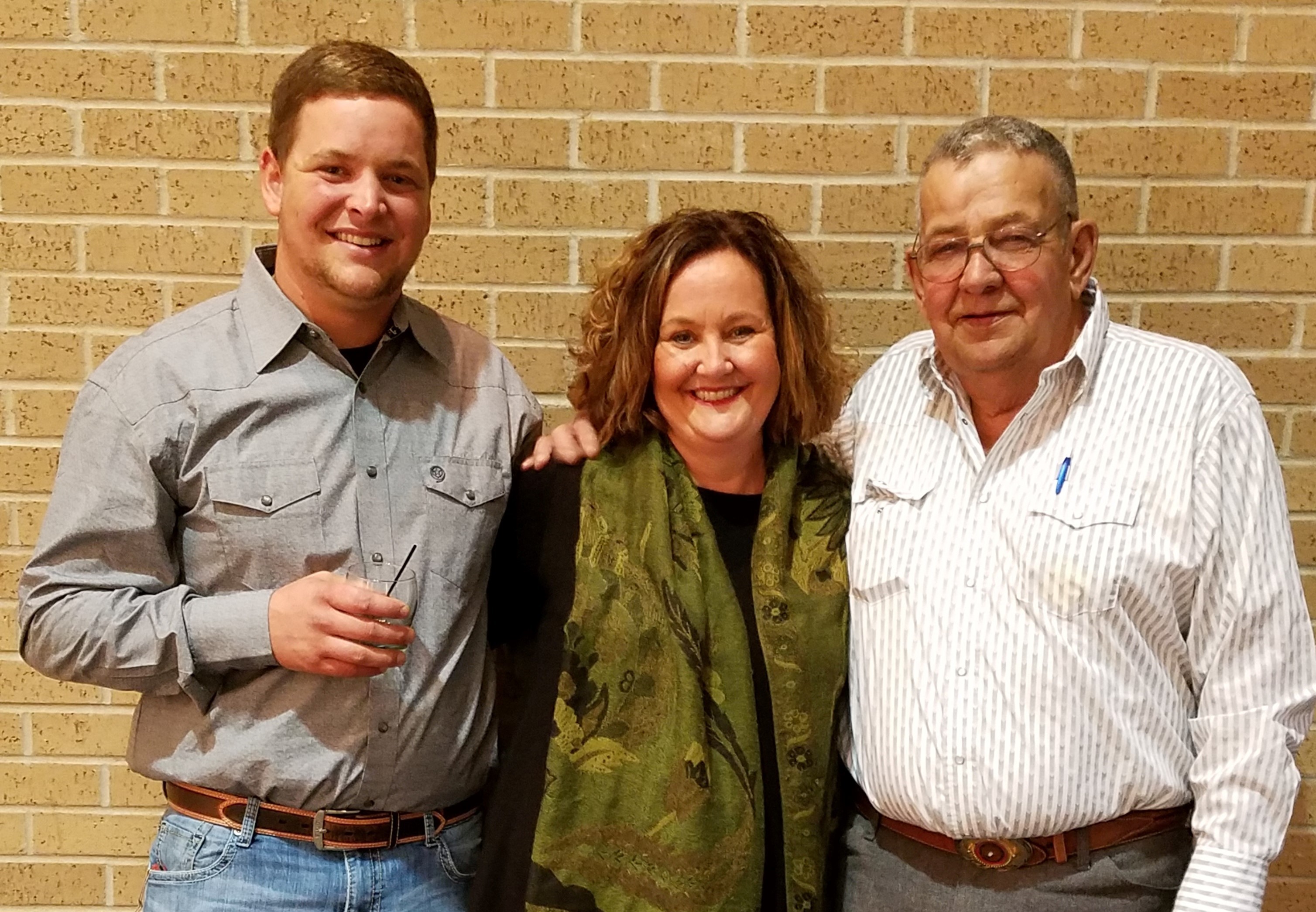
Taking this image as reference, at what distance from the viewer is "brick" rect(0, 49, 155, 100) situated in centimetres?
220

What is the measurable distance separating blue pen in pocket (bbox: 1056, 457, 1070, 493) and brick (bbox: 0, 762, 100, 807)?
2.09 metres

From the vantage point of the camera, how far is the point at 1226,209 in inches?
89.7

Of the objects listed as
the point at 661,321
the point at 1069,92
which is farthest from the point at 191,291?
the point at 1069,92

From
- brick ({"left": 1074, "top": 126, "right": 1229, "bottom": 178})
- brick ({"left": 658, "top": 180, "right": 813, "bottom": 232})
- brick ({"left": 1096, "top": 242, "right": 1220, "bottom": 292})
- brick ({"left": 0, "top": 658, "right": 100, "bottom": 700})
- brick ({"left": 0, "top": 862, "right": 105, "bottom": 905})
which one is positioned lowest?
brick ({"left": 0, "top": 862, "right": 105, "bottom": 905})

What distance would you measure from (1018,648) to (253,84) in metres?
1.83

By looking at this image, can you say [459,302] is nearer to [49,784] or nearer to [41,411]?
[41,411]

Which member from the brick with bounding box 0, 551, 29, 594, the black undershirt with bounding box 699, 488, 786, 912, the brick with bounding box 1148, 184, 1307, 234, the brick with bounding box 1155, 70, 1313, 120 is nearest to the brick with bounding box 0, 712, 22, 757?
the brick with bounding box 0, 551, 29, 594

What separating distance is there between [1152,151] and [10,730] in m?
2.75

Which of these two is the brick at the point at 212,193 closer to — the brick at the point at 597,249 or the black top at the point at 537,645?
the brick at the point at 597,249

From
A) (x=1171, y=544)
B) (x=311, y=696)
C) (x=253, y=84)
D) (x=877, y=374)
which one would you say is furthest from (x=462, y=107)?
(x=1171, y=544)

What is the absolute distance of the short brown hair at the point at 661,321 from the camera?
1.83 metres

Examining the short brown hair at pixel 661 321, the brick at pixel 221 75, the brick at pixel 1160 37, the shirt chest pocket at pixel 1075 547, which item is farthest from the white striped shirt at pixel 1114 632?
the brick at pixel 221 75

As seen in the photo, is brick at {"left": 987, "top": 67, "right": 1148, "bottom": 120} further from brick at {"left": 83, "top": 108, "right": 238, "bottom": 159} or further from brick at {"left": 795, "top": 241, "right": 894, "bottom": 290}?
brick at {"left": 83, "top": 108, "right": 238, "bottom": 159}

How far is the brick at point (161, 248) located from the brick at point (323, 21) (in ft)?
1.34
